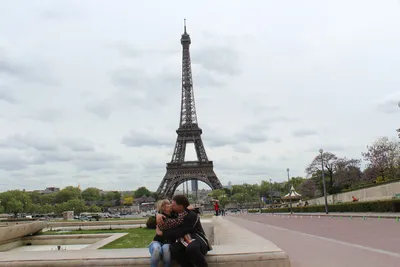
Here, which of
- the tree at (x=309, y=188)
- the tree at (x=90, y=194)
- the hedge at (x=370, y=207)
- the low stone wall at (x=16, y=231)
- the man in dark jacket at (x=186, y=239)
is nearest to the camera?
the man in dark jacket at (x=186, y=239)

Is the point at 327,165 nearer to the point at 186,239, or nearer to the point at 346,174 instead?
the point at 346,174

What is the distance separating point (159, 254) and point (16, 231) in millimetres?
12168

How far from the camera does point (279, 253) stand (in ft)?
19.3

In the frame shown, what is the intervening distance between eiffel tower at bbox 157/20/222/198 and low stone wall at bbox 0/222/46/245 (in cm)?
6390

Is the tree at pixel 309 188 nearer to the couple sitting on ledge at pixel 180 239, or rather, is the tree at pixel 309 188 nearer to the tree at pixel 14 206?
the tree at pixel 14 206

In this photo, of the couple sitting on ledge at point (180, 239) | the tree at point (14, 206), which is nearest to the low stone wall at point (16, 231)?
the couple sitting on ledge at point (180, 239)

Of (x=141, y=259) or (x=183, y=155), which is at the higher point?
(x=183, y=155)

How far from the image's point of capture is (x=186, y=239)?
18.9 feet

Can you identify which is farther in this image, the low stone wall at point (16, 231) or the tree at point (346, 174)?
the tree at point (346, 174)

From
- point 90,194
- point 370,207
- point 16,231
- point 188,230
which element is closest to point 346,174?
point 370,207

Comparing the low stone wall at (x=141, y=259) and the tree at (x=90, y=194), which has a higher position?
the tree at (x=90, y=194)

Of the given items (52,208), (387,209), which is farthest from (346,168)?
(52,208)

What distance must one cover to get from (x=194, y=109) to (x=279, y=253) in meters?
86.6

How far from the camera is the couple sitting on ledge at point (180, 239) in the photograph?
18.4 feet
